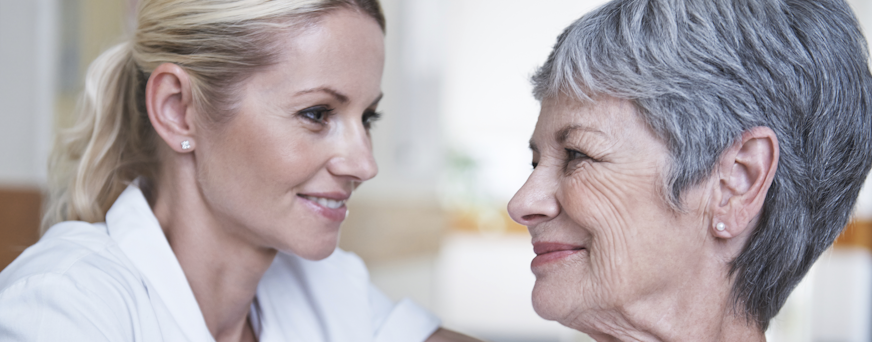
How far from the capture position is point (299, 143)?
4.53 feet

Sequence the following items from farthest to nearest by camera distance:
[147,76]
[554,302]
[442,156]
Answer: [442,156] → [147,76] → [554,302]

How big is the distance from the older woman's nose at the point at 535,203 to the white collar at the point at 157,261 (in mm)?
676

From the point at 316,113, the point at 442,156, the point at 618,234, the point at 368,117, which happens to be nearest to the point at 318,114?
the point at 316,113

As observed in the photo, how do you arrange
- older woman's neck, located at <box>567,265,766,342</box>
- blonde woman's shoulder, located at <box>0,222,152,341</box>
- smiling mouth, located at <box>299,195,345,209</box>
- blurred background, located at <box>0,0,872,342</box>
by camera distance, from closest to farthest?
blonde woman's shoulder, located at <box>0,222,152,341</box> → older woman's neck, located at <box>567,265,766,342</box> → smiling mouth, located at <box>299,195,345,209</box> → blurred background, located at <box>0,0,872,342</box>

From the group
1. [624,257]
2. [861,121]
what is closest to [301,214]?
[624,257]

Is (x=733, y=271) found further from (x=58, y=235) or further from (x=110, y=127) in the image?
(x=110, y=127)

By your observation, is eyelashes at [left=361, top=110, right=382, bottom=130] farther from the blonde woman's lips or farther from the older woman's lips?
the older woman's lips

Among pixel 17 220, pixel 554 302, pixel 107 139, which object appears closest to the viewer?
pixel 554 302

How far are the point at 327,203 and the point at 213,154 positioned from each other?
26 centimetres

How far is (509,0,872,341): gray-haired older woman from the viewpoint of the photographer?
1098 mm

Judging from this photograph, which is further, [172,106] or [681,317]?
[172,106]

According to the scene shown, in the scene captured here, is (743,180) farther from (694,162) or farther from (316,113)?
(316,113)

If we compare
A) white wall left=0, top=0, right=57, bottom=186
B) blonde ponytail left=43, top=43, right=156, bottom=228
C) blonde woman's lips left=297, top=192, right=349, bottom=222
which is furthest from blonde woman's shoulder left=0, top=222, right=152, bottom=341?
white wall left=0, top=0, right=57, bottom=186

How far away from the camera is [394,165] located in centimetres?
430
